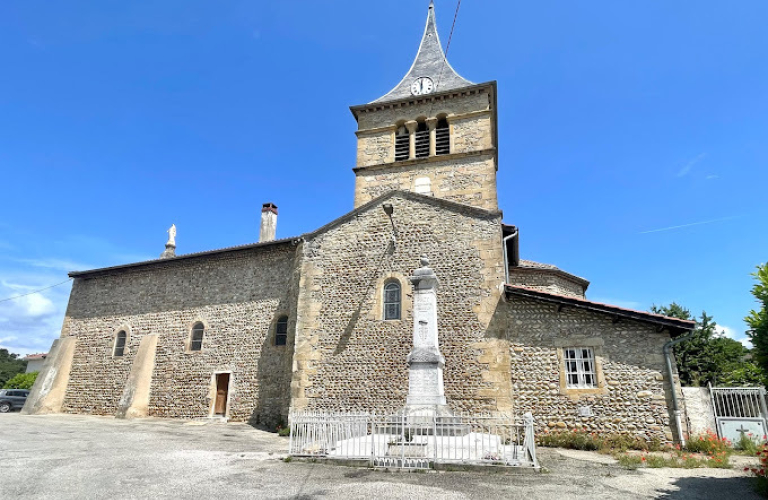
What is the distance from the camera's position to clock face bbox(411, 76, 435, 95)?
18375 mm

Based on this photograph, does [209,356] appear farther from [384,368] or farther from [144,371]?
[384,368]

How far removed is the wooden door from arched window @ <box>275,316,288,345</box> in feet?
8.32

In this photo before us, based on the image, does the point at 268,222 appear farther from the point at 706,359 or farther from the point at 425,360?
the point at 706,359

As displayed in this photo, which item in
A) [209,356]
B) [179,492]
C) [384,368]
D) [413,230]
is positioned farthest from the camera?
[209,356]

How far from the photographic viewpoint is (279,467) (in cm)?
737

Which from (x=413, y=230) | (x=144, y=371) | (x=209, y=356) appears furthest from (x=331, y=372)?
(x=144, y=371)

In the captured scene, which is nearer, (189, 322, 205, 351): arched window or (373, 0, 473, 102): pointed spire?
(189, 322, 205, 351): arched window

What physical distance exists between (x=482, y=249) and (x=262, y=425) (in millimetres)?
9379

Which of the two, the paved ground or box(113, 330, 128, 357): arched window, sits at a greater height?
box(113, 330, 128, 357): arched window

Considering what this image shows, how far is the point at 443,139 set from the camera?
1722cm

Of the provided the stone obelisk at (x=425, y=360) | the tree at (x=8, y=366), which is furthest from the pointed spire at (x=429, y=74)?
the tree at (x=8, y=366)

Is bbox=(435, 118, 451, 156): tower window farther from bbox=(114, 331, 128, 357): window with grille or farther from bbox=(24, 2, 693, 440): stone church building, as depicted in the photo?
bbox=(114, 331, 128, 357): window with grille

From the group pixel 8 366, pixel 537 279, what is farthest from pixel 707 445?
pixel 8 366

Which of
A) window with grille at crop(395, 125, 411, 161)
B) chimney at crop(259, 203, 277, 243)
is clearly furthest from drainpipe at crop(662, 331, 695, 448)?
chimney at crop(259, 203, 277, 243)
